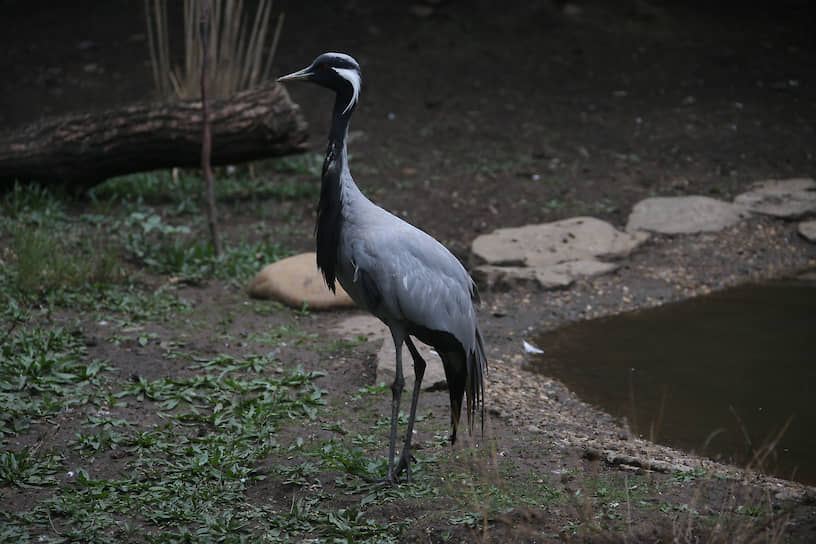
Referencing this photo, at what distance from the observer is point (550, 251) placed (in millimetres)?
6105

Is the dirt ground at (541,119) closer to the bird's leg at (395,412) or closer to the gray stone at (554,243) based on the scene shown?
the gray stone at (554,243)

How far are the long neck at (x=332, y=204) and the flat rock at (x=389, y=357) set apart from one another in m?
0.96

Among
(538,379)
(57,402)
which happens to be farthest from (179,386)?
(538,379)

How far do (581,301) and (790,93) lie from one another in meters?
4.85

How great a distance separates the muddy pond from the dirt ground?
0.17 metres

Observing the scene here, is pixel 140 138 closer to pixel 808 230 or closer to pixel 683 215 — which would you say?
pixel 683 215

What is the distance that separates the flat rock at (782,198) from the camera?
6.65m

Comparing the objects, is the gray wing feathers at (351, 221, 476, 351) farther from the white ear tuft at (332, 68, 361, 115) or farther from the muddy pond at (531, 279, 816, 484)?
the muddy pond at (531, 279, 816, 484)

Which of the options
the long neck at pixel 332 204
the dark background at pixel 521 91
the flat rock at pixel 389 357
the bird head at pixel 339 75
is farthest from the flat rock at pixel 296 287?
the bird head at pixel 339 75

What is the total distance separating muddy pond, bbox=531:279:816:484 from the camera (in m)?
3.98

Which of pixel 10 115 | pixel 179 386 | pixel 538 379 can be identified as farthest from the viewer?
pixel 10 115

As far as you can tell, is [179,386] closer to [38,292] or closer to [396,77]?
[38,292]

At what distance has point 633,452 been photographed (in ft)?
12.0

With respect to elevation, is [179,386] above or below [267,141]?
below
